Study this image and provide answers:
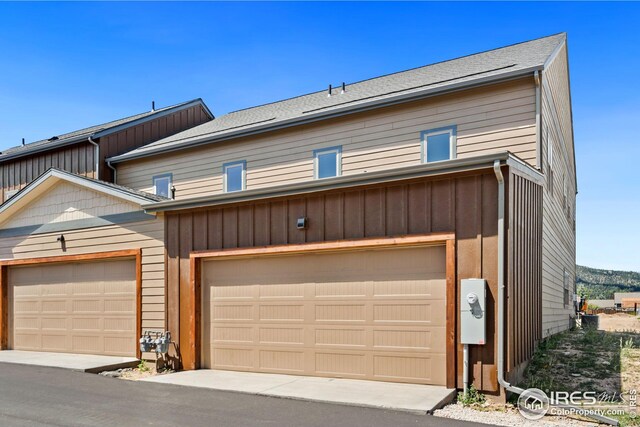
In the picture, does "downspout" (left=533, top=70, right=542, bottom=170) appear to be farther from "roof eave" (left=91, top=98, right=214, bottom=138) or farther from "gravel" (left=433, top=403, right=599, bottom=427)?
"roof eave" (left=91, top=98, right=214, bottom=138)

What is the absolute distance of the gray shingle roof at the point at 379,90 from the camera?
12.0 metres

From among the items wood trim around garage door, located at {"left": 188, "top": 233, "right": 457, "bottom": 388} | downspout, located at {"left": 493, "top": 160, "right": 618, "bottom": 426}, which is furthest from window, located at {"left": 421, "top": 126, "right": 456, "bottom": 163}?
A: downspout, located at {"left": 493, "top": 160, "right": 618, "bottom": 426}

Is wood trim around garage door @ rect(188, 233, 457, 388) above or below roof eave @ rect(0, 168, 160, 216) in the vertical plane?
below

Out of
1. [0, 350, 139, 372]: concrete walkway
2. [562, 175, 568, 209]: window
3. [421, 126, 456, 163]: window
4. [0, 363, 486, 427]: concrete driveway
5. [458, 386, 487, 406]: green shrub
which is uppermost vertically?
[421, 126, 456, 163]: window

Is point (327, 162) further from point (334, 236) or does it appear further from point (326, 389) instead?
point (326, 389)

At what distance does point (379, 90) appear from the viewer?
13930mm

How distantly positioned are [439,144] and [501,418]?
6.78 metres

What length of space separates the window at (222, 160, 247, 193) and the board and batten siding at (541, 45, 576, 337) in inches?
305

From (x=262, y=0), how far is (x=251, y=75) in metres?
3.85

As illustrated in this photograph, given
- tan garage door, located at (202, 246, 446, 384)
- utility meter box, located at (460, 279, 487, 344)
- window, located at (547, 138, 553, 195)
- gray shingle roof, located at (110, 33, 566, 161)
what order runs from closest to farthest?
utility meter box, located at (460, 279, 487, 344)
tan garage door, located at (202, 246, 446, 384)
gray shingle roof, located at (110, 33, 566, 161)
window, located at (547, 138, 553, 195)

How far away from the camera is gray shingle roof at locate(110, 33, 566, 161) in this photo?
11961mm

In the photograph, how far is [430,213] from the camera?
8.13 meters

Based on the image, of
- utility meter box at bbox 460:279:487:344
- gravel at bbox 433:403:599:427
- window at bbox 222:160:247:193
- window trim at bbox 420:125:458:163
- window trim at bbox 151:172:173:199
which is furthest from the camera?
window trim at bbox 151:172:173:199

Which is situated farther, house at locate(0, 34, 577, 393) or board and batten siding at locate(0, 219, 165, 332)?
board and batten siding at locate(0, 219, 165, 332)
